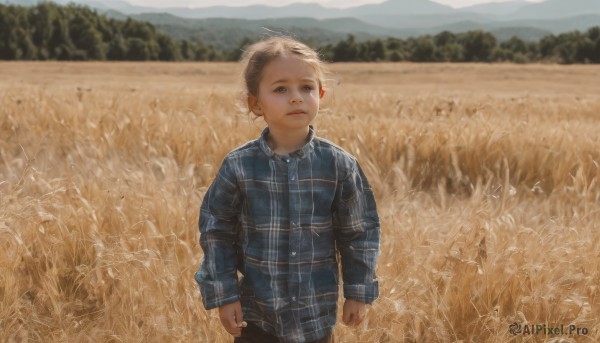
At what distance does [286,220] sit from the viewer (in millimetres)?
1704

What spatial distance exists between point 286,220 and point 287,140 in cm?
22

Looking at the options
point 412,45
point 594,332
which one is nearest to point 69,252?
point 594,332

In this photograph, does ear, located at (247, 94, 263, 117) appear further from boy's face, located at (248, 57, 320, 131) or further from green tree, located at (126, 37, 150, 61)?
green tree, located at (126, 37, 150, 61)

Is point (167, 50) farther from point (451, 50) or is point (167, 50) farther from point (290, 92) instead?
point (290, 92)

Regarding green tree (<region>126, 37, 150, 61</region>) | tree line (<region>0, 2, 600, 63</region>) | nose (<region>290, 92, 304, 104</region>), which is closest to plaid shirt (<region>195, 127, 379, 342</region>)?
nose (<region>290, 92, 304, 104</region>)

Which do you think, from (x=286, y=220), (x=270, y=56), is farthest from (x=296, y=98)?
(x=286, y=220)

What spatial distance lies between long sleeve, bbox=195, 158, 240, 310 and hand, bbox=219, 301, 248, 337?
0.07 feet

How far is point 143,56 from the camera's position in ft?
168

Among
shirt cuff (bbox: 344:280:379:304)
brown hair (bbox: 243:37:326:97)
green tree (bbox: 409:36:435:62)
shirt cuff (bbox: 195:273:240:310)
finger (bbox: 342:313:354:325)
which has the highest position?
brown hair (bbox: 243:37:326:97)

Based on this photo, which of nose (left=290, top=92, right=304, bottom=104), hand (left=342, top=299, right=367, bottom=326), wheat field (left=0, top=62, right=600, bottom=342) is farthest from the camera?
wheat field (left=0, top=62, right=600, bottom=342)

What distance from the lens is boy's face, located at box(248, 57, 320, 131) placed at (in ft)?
5.52

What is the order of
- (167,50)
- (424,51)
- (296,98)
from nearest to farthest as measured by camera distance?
1. (296,98)
2. (424,51)
3. (167,50)

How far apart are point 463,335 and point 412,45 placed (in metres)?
53.3

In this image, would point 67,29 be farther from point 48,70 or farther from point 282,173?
point 282,173
